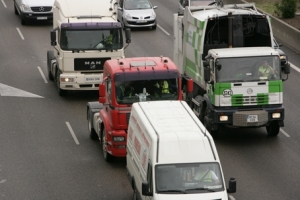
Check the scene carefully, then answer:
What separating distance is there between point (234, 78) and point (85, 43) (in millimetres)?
6721

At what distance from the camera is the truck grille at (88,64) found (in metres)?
29.6

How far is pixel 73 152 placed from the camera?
2444 centimetres

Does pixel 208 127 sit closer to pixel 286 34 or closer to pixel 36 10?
pixel 286 34

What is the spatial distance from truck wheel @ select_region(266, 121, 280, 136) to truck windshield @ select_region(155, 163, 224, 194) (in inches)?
315

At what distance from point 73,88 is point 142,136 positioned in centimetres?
1152

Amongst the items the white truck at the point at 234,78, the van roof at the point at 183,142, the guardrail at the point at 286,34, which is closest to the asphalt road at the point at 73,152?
the white truck at the point at 234,78

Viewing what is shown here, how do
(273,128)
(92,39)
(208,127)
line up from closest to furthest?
(208,127)
(273,128)
(92,39)

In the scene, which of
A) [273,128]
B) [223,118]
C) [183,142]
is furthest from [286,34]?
[183,142]

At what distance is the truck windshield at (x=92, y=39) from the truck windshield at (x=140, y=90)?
283 inches

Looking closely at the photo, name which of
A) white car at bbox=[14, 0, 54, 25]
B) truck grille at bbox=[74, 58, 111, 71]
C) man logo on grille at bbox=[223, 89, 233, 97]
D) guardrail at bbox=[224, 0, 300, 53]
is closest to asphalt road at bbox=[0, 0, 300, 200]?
truck grille at bbox=[74, 58, 111, 71]

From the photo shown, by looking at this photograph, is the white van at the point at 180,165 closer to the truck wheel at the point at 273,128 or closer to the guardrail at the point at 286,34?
the truck wheel at the point at 273,128

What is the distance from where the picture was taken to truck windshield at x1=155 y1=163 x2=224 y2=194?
17312 mm

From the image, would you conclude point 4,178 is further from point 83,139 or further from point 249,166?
point 249,166

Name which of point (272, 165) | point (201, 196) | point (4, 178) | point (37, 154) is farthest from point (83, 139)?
point (201, 196)
